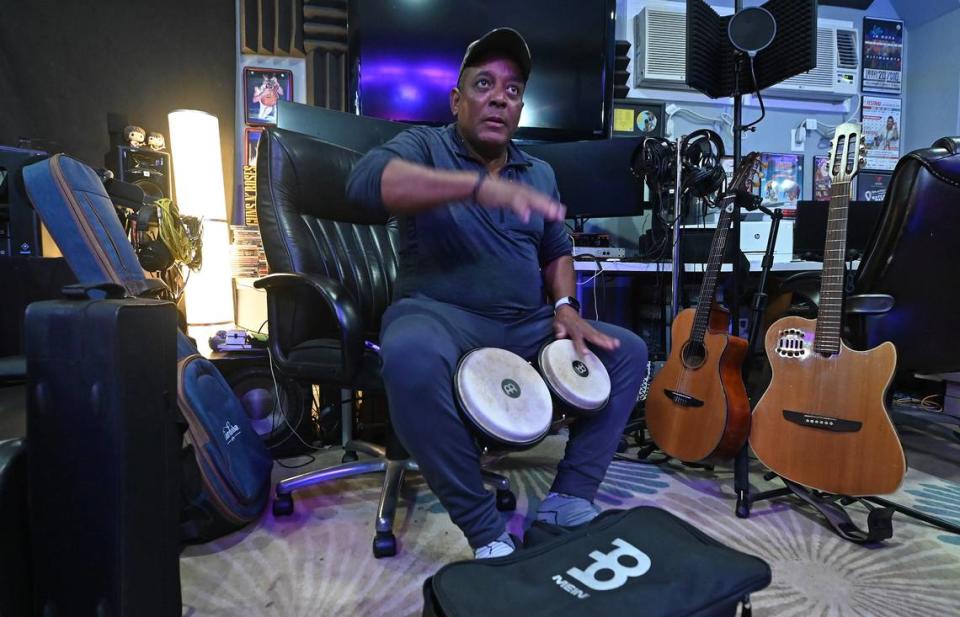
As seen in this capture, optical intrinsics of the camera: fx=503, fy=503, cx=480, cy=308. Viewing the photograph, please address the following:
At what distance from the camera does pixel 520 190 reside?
3.54ft

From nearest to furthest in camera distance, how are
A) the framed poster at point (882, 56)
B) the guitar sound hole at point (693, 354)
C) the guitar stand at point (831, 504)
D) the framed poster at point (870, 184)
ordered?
the guitar stand at point (831, 504) < the guitar sound hole at point (693, 354) < the framed poster at point (870, 184) < the framed poster at point (882, 56)

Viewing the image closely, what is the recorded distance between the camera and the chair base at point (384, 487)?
1371mm

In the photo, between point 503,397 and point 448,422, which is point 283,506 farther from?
point 503,397

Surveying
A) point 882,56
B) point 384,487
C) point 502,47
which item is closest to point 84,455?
point 384,487

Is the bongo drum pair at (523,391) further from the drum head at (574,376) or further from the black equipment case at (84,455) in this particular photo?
the black equipment case at (84,455)

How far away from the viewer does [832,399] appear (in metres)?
1.52

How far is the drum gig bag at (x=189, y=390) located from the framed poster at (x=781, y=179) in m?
3.79

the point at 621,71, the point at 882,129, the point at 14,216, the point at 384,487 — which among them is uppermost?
the point at 621,71

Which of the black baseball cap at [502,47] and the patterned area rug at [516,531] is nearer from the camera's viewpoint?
the patterned area rug at [516,531]

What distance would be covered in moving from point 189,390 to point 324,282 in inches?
18.8

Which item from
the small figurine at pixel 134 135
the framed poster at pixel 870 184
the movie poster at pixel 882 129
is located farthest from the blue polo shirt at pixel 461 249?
the movie poster at pixel 882 129

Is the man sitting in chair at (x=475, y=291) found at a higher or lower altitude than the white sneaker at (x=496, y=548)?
higher

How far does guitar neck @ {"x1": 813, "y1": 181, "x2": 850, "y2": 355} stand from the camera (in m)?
1.55

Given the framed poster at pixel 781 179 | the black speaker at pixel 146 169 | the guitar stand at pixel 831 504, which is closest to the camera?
the guitar stand at pixel 831 504
